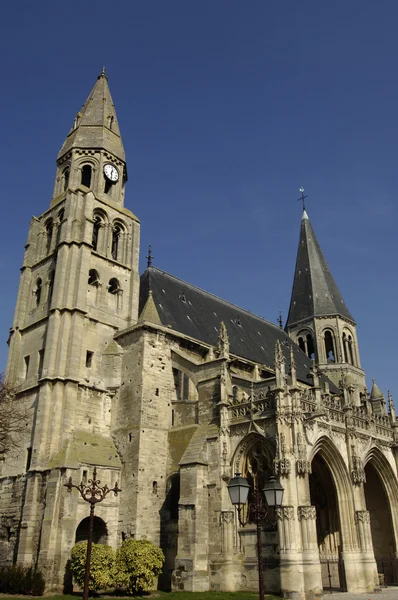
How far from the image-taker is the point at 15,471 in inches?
915

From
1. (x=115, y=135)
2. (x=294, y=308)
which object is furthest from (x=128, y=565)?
(x=294, y=308)

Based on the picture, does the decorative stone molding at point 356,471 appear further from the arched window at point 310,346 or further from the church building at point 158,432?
the arched window at point 310,346

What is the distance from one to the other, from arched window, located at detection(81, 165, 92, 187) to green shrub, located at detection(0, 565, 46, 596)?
751 inches

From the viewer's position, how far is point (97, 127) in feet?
103

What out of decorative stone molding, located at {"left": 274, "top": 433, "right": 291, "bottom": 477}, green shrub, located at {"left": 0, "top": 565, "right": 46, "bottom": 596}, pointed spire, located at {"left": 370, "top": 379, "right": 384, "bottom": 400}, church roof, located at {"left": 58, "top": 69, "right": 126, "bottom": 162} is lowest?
green shrub, located at {"left": 0, "top": 565, "right": 46, "bottom": 596}

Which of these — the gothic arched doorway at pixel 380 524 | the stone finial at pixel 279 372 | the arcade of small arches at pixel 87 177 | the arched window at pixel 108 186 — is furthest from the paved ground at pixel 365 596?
the arched window at pixel 108 186

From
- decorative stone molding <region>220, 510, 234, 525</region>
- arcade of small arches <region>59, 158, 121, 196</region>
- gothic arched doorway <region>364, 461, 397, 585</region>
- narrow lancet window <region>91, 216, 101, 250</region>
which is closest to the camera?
decorative stone molding <region>220, 510, 234, 525</region>

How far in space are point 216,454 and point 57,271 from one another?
11155 millimetres

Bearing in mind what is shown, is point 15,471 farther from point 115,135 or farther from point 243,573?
point 115,135

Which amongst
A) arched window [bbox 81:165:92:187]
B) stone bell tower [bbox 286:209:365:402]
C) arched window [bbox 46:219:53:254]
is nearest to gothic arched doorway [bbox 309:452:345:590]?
A: stone bell tower [bbox 286:209:365:402]

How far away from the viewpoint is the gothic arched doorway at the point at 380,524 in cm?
2336

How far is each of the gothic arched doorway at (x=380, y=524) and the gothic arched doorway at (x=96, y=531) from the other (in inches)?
452

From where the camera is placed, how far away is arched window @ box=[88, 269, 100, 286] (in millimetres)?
26844

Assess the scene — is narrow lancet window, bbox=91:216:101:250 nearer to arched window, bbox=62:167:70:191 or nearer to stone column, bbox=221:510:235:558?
arched window, bbox=62:167:70:191
